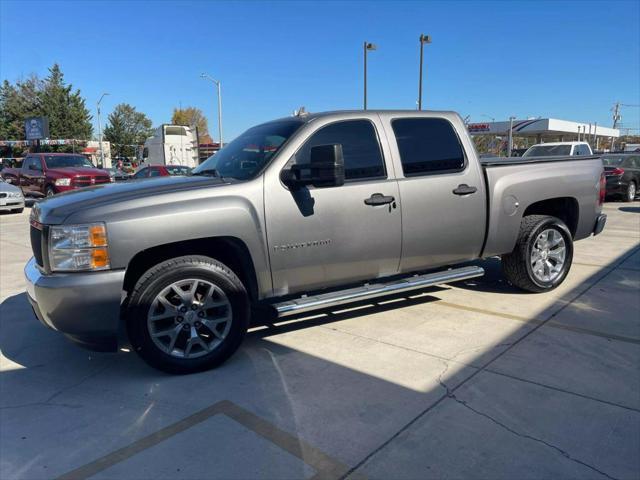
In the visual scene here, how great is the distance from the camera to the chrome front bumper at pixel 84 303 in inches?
132

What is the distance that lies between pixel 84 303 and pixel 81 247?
1.23 feet

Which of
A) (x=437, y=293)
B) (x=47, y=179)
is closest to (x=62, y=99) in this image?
(x=47, y=179)

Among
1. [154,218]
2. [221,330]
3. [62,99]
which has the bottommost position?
[221,330]

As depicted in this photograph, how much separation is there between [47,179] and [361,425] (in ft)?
56.3

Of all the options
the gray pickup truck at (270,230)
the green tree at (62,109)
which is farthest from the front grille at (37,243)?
the green tree at (62,109)

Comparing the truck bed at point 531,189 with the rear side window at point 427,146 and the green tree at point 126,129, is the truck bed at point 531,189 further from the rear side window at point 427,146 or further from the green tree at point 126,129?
the green tree at point 126,129

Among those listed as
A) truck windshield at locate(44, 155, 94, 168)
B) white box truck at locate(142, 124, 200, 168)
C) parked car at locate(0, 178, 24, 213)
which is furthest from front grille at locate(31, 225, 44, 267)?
white box truck at locate(142, 124, 200, 168)

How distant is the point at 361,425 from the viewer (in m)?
3.03

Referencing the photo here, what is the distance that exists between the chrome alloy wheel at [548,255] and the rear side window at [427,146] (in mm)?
1503

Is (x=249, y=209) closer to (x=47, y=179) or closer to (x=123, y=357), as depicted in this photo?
(x=123, y=357)

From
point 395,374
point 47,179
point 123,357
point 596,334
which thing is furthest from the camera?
point 47,179

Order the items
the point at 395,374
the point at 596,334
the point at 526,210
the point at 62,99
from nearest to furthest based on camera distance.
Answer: the point at 395,374, the point at 596,334, the point at 526,210, the point at 62,99

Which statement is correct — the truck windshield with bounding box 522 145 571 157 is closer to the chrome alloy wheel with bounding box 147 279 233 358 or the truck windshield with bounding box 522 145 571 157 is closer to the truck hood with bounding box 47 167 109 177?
the truck hood with bounding box 47 167 109 177

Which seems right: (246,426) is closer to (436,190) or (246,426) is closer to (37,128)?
(436,190)
